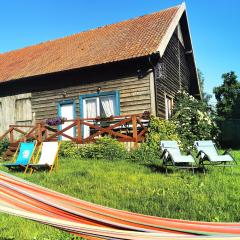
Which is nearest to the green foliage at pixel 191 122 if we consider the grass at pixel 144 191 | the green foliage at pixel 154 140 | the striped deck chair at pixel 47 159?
the green foliage at pixel 154 140

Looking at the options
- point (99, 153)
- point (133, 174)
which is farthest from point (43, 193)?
point (99, 153)

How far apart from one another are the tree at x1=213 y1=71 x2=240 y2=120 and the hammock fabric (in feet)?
84.0

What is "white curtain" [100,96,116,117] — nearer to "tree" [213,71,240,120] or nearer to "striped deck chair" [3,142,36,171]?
"striped deck chair" [3,142,36,171]

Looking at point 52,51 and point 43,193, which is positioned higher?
point 52,51

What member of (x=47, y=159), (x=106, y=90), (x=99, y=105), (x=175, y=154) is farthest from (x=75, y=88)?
(x=175, y=154)

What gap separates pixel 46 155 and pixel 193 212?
5874mm

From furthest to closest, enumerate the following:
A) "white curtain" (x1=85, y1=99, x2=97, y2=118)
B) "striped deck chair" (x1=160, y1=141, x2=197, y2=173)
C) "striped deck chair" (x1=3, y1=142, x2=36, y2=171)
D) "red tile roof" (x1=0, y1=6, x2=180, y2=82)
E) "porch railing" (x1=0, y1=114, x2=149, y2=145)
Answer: "white curtain" (x1=85, y1=99, x2=97, y2=118)
"red tile roof" (x1=0, y1=6, x2=180, y2=82)
"porch railing" (x1=0, y1=114, x2=149, y2=145)
"striped deck chair" (x1=3, y1=142, x2=36, y2=171)
"striped deck chair" (x1=160, y1=141, x2=197, y2=173)

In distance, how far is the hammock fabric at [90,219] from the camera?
2.61 meters

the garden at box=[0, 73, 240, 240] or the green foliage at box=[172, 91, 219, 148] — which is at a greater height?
the green foliage at box=[172, 91, 219, 148]

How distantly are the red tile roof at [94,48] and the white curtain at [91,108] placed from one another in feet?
5.19

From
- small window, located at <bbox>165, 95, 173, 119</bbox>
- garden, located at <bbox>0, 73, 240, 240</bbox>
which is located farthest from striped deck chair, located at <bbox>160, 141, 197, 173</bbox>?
small window, located at <bbox>165, 95, 173, 119</bbox>

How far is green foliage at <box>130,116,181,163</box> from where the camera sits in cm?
1140

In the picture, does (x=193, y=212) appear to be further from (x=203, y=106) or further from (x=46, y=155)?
(x=203, y=106)

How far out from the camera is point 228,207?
18.5ft
